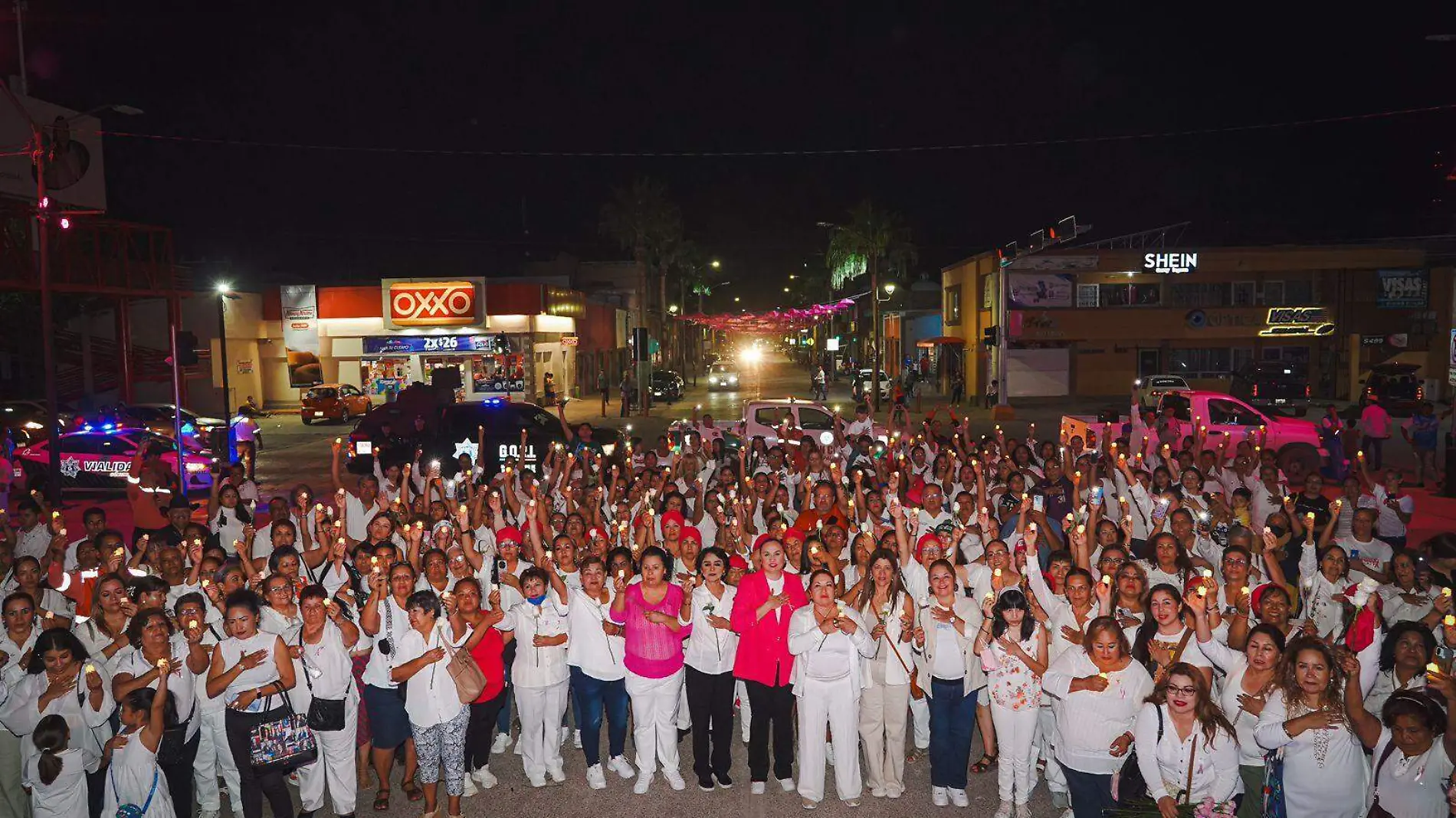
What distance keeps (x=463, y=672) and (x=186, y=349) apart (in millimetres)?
13632

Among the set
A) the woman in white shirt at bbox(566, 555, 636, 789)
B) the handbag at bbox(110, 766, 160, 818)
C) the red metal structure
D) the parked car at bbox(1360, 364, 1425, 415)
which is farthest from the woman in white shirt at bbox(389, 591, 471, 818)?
the parked car at bbox(1360, 364, 1425, 415)

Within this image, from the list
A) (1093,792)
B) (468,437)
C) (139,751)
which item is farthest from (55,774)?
(468,437)

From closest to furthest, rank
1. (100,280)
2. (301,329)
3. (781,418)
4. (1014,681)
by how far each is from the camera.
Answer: (1014,681) < (781,418) < (100,280) < (301,329)

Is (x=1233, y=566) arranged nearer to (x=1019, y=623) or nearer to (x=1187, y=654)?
(x=1187, y=654)

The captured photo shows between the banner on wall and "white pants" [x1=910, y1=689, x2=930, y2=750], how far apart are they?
123ft

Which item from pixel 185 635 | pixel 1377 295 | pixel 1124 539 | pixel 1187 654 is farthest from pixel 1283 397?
pixel 185 635

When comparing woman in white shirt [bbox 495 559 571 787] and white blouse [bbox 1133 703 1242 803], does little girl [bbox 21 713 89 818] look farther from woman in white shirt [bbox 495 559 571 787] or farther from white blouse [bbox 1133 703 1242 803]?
white blouse [bbox 1133 703 1242 803]

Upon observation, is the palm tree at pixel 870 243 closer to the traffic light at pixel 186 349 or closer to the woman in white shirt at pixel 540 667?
the traffic light at pixel 186 349

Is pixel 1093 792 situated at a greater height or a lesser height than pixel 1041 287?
lesser

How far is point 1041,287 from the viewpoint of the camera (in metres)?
39.3

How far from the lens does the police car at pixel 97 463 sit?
1591cm

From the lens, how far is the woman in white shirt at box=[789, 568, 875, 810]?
556cm

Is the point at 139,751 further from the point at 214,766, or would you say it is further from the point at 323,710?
the point at 323,710

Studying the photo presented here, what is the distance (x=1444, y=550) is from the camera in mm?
6402
